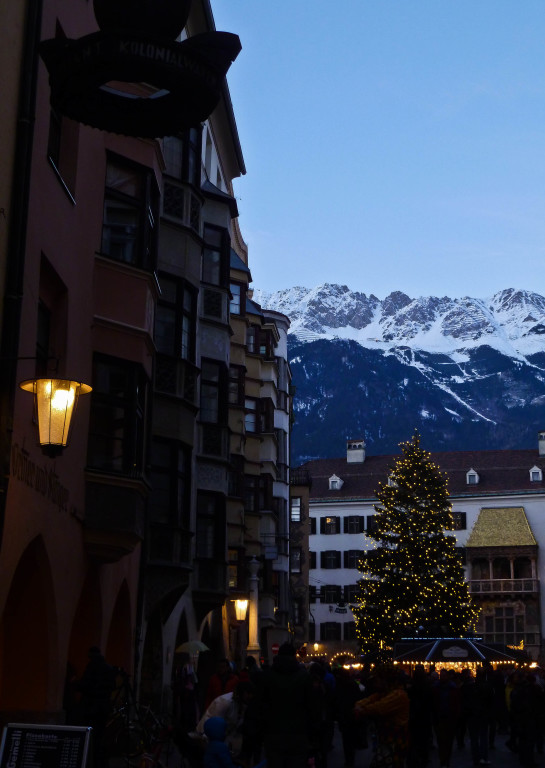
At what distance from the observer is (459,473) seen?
114125 millimetres

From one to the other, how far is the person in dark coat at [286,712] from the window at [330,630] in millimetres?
93781

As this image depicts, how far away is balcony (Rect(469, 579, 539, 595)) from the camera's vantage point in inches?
3880

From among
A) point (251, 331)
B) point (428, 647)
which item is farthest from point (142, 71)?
point (251, 331)

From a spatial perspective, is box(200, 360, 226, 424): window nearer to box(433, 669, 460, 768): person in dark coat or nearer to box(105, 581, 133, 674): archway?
box(105, 581, 133, 674): archway

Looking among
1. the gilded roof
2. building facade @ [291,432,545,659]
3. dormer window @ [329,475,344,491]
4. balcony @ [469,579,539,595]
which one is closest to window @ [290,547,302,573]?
building facade @ [291,432,545,659]

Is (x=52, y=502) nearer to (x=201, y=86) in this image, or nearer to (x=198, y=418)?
(x=201, y=86)

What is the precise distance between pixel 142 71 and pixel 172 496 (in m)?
19.4

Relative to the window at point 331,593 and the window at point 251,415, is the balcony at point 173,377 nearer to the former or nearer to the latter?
the window at point 251,415

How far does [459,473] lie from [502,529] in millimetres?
11942

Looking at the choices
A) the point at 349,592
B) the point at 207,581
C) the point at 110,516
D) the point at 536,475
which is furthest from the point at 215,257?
the point at 536,475

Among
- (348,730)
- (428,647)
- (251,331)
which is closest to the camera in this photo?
(348,730)

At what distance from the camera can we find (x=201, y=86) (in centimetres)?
699

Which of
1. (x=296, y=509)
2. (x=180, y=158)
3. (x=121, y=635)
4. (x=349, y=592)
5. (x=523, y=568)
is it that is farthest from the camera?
(x=349, y=592)

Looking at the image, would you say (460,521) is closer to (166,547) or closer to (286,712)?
(166,547)
